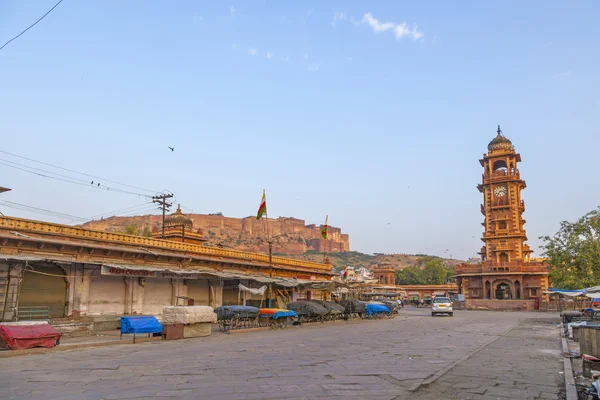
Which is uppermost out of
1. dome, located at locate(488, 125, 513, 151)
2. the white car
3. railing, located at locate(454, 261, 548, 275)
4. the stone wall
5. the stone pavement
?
dome, located at locate(488, 125, 513, 151)

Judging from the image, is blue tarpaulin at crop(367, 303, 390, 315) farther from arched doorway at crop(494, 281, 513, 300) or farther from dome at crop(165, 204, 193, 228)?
arched doorway at crop(494, 281, 513, 300)

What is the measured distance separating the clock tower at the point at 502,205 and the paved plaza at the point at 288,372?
167 ft

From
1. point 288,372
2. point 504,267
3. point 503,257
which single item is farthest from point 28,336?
point 503,257

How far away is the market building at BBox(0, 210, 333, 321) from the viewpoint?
17.4 m

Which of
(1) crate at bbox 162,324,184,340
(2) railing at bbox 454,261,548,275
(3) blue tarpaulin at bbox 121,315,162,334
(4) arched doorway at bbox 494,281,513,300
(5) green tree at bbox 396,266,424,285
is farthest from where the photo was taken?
(5) green tree at bbox 396,266,424,285

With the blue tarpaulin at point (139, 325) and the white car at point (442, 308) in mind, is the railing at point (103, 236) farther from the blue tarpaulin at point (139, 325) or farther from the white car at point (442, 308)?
the white car at point (442, 308)

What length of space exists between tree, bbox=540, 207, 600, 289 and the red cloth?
32.1 m

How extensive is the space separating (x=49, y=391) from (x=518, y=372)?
30.0 ft

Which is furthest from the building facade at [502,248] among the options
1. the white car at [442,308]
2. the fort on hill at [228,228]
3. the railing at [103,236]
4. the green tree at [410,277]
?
the fort on hill at [228,228]

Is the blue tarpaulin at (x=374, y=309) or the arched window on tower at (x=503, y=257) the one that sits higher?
the arched window on tower at (x=503, y=257)

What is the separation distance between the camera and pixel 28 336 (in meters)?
13.1

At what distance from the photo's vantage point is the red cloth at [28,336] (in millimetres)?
12773

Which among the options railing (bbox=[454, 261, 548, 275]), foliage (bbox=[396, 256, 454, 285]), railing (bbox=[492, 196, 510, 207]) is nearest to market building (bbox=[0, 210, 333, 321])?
railing (bbox=[454, 261, 548, 275])

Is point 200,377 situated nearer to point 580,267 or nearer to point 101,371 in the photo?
point 101,371
